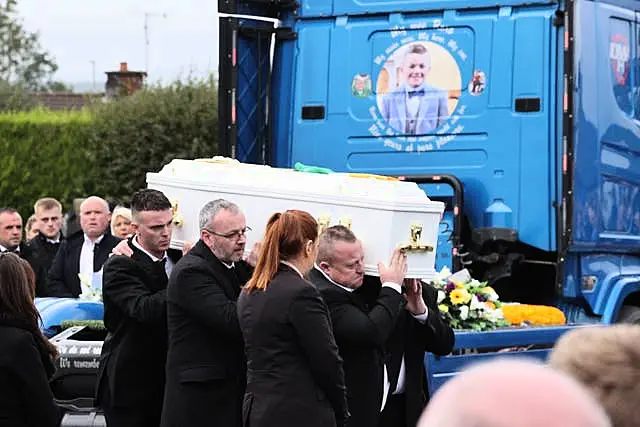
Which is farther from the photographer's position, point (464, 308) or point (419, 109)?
point (419, 109)

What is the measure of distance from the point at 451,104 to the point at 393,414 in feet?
13.3

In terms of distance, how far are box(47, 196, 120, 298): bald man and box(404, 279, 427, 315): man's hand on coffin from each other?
4.45m

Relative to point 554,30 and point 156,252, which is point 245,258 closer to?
point 156,252

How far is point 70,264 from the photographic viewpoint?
448 inches

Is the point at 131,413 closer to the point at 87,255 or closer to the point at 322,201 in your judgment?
the point at 322,201

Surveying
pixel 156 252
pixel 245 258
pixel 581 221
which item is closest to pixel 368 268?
pixel 245 258

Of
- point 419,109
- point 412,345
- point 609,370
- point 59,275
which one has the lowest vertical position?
point 59,275

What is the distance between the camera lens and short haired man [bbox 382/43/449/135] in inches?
423

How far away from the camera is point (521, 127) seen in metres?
10.4

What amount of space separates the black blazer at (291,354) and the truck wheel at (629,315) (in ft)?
16.0

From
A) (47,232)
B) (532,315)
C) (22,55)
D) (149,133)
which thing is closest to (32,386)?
(532,315)

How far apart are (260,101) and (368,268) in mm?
4569

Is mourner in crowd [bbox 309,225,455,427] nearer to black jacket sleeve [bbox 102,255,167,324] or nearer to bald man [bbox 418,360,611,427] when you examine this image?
black jacket sleeve [bbox 102,255,167,324]

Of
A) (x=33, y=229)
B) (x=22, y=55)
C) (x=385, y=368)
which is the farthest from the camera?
(x=22, y=55)
